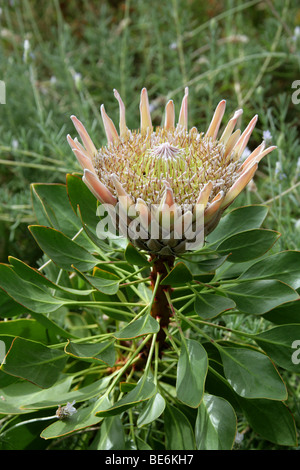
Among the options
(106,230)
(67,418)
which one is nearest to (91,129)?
(106,230)

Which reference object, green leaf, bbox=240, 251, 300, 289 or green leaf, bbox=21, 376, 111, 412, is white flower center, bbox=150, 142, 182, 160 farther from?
green leaf, bbox=21, 376, 111, 412

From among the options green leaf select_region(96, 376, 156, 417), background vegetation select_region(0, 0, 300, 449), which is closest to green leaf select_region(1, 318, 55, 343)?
green leaf select_region(96, 376, 156, 417)

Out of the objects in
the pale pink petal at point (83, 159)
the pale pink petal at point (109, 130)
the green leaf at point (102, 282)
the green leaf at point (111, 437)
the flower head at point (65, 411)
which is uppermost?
the pale pink petal at point (109, 130)

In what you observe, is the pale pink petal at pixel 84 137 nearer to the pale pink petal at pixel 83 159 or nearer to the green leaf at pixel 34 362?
the pale pink petal at pixel 83 159

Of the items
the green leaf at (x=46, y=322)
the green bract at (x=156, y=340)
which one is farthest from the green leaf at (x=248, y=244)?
the green leaf at (x=46, y=322)

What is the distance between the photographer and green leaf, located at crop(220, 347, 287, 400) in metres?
0.77

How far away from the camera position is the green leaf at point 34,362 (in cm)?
82

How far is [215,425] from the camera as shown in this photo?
0.78 m

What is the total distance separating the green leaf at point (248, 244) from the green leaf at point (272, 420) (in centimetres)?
24

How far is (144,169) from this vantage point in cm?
86

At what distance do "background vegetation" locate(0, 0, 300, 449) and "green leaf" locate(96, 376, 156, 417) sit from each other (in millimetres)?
789

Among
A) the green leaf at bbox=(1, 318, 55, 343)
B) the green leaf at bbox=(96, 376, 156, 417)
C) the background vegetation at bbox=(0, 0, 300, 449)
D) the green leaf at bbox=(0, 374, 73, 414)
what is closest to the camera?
the green leaf at bbox=(96, 376, 156, 417)

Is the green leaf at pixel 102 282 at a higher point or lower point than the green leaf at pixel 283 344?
higher

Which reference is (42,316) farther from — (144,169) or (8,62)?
(8,62)
